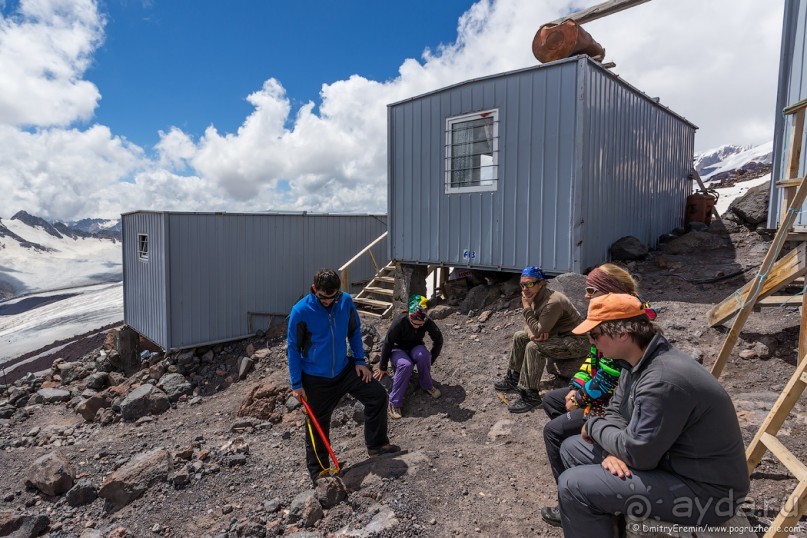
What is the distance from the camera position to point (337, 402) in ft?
13.6

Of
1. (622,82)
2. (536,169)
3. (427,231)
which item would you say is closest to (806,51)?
(622,82)

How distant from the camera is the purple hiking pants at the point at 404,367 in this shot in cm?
511

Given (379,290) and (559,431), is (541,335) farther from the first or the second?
(379,290)

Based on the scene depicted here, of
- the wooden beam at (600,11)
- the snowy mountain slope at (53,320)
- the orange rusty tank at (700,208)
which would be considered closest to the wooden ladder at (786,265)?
the wooden beam at (600,11)

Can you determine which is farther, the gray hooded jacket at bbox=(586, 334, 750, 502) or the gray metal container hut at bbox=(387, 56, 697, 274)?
the gray metal container hut at bbox=(387, 56, 697, 274)

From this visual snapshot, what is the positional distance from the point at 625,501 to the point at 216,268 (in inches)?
400

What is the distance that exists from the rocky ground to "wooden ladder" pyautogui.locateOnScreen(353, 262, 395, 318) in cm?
87

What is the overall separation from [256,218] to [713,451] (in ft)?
35.4

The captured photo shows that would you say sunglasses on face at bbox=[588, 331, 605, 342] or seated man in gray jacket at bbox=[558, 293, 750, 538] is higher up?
sunglasses on face at bbox=[588, 331, 605, 342]

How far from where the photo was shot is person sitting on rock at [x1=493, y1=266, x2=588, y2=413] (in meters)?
4.36

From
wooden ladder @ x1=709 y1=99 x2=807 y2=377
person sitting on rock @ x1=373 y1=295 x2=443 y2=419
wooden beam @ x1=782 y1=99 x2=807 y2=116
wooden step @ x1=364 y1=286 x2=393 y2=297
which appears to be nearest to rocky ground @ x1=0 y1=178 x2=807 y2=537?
person sitting on rock @ x1=373 y1=295 x2=443 y2=419

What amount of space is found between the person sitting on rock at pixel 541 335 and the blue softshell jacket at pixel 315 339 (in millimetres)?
1843

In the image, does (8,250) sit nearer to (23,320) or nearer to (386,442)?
(23,320)

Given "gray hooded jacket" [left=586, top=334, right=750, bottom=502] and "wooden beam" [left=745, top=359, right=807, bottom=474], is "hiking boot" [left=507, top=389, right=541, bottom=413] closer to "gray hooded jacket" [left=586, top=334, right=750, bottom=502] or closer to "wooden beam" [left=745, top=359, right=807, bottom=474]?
"wooden beam" [left=745, top=359, right=807, bottom=474]
